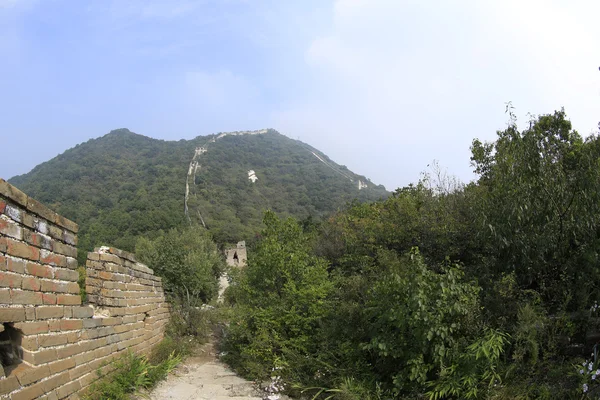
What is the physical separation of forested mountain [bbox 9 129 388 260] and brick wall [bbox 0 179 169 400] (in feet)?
81.5

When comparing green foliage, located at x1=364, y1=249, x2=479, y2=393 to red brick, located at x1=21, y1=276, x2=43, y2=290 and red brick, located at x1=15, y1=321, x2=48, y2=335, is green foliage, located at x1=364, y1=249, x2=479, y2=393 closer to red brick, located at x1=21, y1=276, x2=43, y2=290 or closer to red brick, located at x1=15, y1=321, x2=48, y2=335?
red brick, located at x1=15, y1=321, x2=48, y2=335

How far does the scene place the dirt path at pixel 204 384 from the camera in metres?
5.32

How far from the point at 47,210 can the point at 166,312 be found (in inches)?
205

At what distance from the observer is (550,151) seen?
271 inches

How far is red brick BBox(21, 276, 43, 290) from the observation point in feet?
10.4

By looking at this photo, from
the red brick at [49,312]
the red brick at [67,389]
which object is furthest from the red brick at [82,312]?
the red brick at [67,389]

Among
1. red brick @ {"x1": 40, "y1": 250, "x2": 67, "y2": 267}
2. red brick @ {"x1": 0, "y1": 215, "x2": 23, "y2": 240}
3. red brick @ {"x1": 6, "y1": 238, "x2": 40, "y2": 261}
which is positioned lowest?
red brick @ {"x1": 40, "y1": 250, "x2": 67, "y2": 267}

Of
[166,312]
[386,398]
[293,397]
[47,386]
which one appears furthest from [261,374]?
[47,386]

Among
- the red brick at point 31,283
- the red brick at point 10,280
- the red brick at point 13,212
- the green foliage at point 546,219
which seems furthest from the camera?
the green foliage at point 546,219

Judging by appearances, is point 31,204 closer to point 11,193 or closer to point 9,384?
point 11,193

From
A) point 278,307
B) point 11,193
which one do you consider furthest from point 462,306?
point 11,193

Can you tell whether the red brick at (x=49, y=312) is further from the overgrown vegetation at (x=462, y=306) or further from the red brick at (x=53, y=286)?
the overgrown vegetation at (x=462, y=306)

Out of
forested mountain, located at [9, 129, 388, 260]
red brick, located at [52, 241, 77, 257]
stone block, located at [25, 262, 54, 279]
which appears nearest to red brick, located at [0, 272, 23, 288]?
stone block, located at [25, 262, 54, 279]

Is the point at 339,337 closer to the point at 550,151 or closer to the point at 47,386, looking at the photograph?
the point at 47,386
